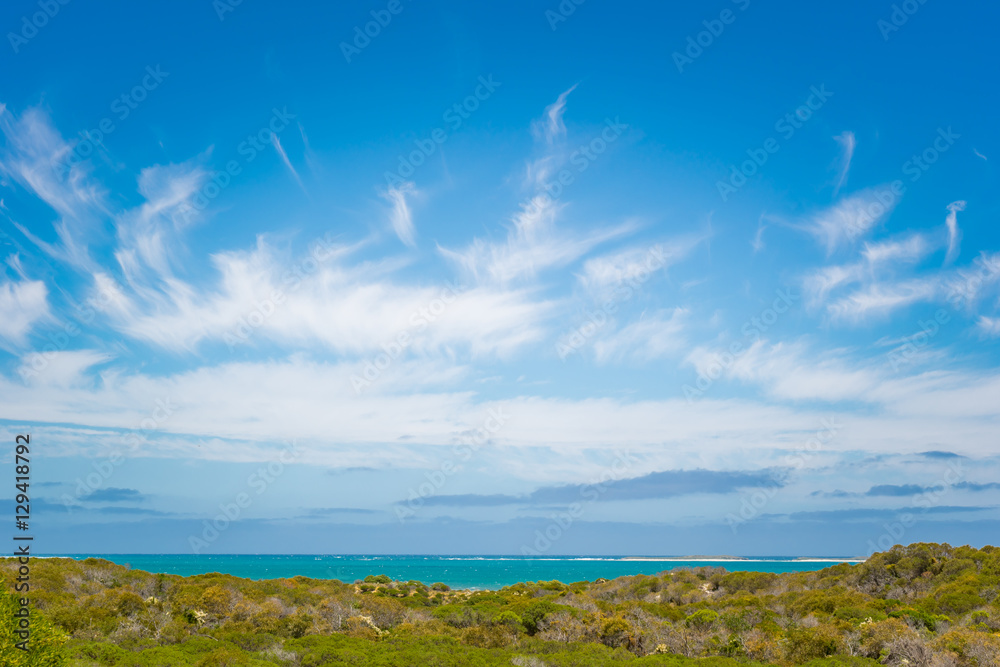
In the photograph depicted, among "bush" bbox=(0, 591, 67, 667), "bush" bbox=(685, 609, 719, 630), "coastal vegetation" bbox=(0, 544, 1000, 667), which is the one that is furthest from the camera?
"bush" bbox=(685, 609, 719, 630)

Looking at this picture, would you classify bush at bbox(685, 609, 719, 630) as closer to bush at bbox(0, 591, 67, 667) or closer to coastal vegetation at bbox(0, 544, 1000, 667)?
coastal vegetation at bbox(0, 544, 1000, 667)

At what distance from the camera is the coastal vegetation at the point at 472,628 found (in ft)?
57.6

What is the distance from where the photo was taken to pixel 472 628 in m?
23.1

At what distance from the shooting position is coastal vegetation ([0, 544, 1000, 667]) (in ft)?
57.6

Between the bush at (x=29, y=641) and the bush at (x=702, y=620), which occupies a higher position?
the bush at (x=29, y=641)

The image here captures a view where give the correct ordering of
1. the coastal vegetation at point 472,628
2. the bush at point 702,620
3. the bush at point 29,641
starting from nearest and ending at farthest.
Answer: the bush at point 29,641 → the coastal vegetation at point 472,628 → the bush at point 702,620

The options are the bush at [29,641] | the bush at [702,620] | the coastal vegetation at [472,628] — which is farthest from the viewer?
the bush at [702,620]

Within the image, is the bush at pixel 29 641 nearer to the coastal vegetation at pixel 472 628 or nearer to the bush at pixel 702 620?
the coastal vegetation at pixel 472 628

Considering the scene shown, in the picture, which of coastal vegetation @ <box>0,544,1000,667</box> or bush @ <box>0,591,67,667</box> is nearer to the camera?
bush @ <box>0,591,67,667</box>

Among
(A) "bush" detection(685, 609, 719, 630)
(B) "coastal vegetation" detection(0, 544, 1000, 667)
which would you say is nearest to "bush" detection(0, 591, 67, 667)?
(B) "coastal vegetation" detection(0, 544, 1000, 667)

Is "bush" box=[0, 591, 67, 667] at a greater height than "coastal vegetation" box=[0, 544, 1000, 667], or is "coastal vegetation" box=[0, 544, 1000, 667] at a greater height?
"bush" box=[0, 591, 67, 667]

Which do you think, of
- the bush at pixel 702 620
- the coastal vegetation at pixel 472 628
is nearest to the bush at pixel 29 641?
the coastal vegetation at pixel 472 628

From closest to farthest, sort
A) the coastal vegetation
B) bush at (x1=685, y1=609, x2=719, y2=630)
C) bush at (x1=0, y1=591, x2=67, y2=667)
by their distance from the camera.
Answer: bush at (x1=0, y1=591, x2=67, y2=667), the coastal vegetation, bush at (x1=685, y1=609, x2=719, y2=630)

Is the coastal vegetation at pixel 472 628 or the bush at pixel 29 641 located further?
the coastal vegetation at pixel 472 628
